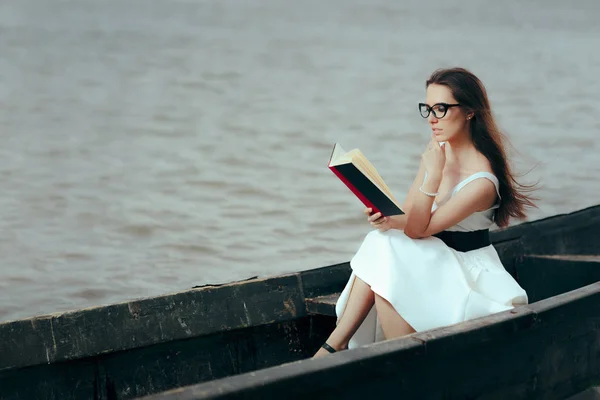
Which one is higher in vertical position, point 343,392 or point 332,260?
point 332,260

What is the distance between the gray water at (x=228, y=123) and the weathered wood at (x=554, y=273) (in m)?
3.59

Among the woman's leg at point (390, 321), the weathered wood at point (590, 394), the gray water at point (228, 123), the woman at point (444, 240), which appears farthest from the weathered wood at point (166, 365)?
the gray water at point (228, 123)

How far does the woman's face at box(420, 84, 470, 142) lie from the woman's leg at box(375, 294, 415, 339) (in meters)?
0.60

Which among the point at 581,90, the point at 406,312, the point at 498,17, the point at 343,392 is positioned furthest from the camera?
the point at 498,17

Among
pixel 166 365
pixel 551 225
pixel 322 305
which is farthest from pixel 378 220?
pixel 551 225

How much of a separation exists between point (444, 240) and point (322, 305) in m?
0.64

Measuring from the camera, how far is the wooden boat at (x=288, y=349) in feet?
9.18

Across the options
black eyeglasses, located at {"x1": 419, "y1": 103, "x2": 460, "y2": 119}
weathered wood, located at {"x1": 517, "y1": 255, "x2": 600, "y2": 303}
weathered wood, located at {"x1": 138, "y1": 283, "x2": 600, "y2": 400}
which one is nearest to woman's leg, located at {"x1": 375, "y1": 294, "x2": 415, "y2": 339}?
weathered wood, located at {"x1": 138, "y1": 283, "x2": 600, "y2": 400}

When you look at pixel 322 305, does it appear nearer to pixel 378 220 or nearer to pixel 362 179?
pixel 378 220

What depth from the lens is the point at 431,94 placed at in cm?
329

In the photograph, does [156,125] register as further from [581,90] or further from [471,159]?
[471,159]

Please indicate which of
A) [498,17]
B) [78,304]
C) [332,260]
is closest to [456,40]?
[498,17]

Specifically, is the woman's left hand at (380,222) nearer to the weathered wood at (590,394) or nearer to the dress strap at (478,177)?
the dress strap at (478,177)

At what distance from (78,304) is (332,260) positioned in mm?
2194
